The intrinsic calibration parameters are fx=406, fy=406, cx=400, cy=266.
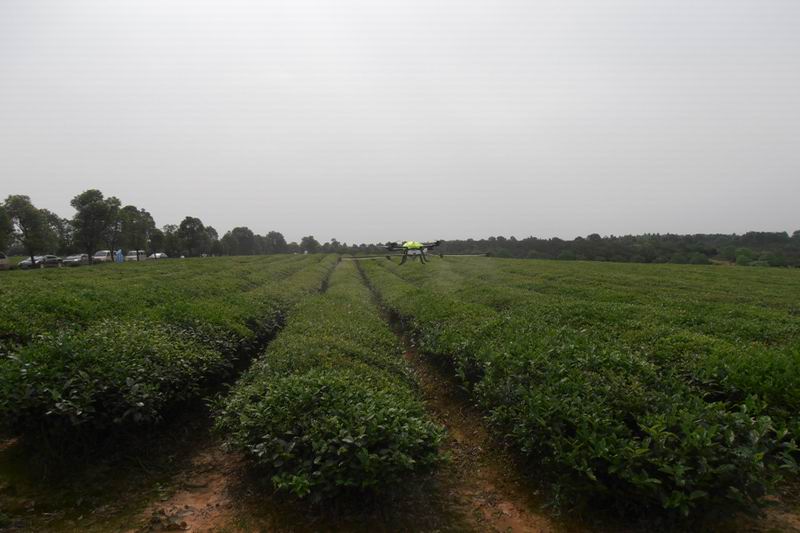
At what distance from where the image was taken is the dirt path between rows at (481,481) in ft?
13.4

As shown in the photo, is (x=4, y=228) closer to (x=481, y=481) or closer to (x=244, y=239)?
(x=481, y=481)

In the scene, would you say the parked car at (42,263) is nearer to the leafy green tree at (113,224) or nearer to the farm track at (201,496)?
the leafy green tree at (113,224)

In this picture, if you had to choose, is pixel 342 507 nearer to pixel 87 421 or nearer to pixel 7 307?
pixel 87 421

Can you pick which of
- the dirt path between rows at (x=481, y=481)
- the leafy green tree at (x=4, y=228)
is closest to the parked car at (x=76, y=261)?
the leafy green tree at (x=4, y=228)

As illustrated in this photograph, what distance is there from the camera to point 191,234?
63844 millimetres

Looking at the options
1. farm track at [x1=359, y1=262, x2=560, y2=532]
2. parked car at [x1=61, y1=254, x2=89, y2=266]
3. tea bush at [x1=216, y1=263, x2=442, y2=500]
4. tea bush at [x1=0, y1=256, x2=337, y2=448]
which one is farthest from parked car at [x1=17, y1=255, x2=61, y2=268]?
farm track at [x1=359, y1=262, x2=560, y2=532]

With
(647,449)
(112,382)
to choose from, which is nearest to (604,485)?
(647,449)

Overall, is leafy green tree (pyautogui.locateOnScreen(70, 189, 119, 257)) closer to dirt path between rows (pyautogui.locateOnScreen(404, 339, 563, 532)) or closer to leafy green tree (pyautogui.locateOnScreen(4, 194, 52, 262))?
leafy green tree (pyautogui.locateOnScreen(4, 194, 52, 262))

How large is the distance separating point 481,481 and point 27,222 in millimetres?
45880

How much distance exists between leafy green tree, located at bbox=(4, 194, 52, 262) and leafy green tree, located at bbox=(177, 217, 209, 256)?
26.4 meters

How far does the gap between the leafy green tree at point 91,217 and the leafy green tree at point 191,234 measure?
69.7 feet

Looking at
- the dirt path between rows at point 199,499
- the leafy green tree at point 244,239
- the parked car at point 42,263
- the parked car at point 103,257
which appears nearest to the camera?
the dirt path between rows at point 199,499

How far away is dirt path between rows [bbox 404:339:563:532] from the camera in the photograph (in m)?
4.08

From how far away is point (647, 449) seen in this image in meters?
3.46
